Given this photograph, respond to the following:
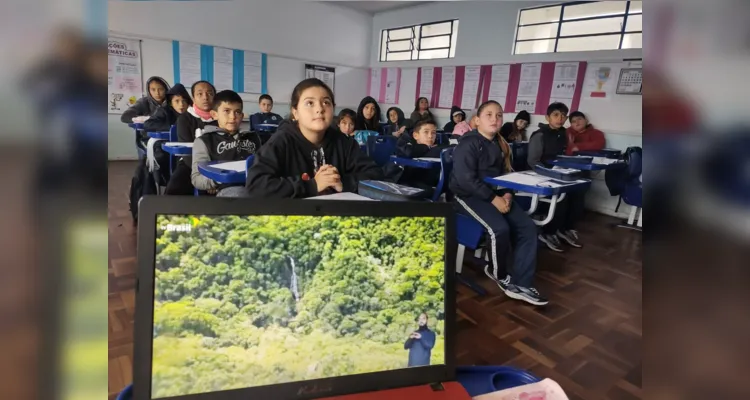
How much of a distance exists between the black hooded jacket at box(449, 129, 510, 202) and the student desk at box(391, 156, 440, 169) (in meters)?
0.64

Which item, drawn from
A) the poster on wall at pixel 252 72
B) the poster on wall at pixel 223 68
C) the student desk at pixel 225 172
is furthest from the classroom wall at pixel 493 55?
the student desk at pixel 225 172

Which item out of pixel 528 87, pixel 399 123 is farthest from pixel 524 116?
pixel 399 123

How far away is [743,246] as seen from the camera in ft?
0.95

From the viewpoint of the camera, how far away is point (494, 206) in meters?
2.49

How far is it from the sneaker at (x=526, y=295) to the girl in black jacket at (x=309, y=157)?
47.1 inches

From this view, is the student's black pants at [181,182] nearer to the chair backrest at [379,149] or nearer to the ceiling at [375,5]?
the chair backrest at [379,149]

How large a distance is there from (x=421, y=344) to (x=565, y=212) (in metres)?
3.51

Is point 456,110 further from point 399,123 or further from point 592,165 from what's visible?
point 592,165

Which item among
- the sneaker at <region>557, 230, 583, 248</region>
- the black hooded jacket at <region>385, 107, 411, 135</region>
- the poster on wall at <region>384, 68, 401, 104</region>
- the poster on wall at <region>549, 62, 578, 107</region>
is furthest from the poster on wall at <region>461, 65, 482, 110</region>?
the sneaker at <region>557, 230, 583, 248</region>

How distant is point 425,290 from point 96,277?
1.27 feet

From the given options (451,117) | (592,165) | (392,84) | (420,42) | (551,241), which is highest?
(420,42)

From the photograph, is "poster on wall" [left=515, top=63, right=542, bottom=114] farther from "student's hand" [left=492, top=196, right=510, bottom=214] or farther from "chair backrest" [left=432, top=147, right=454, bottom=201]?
"student's hand" [left=492, top=196, right=510, bottom=214]

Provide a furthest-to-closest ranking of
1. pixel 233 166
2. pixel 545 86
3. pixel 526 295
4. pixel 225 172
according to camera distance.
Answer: pixel 545 86 < pixel 526 295 < pixel 233 166 < pixel 225 172

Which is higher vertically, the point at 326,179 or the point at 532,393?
the point at 326,179
